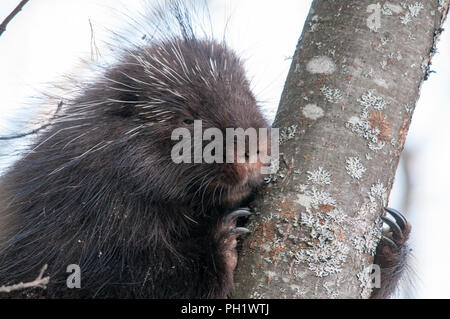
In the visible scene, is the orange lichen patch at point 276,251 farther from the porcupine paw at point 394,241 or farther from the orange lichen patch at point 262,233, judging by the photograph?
the porcupine paw at point 394,241

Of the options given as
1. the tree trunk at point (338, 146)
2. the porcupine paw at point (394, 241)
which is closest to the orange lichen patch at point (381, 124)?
the tree trunk at point (338, 146)

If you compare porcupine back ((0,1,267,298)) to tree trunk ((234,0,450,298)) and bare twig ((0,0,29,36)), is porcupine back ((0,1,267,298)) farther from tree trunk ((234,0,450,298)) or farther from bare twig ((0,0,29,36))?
bare twig ((0,0,29,36))

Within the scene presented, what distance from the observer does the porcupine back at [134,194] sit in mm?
2232

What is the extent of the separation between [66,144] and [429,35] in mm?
1796

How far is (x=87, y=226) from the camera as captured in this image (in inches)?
90.0

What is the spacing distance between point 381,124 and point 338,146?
0.69ft

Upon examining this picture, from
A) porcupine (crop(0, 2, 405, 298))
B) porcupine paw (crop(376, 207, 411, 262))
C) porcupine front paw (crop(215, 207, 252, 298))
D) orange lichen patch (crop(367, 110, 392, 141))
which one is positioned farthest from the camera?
porcupine paw (crop(376, 207, 411, 262))

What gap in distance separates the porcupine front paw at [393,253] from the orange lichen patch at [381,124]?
649mm

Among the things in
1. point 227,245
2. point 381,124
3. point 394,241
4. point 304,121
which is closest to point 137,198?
point 227,245

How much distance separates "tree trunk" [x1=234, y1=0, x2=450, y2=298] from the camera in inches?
70.1

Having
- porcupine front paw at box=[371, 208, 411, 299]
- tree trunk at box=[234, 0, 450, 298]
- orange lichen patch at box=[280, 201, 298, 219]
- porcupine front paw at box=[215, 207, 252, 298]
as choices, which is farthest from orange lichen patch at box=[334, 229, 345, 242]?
porcupine front paw at box=[371, 208, 411, 299]

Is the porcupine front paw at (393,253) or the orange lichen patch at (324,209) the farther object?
the porcupine front paw at (393,253)

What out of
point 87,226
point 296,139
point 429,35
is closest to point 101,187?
point 87,226
